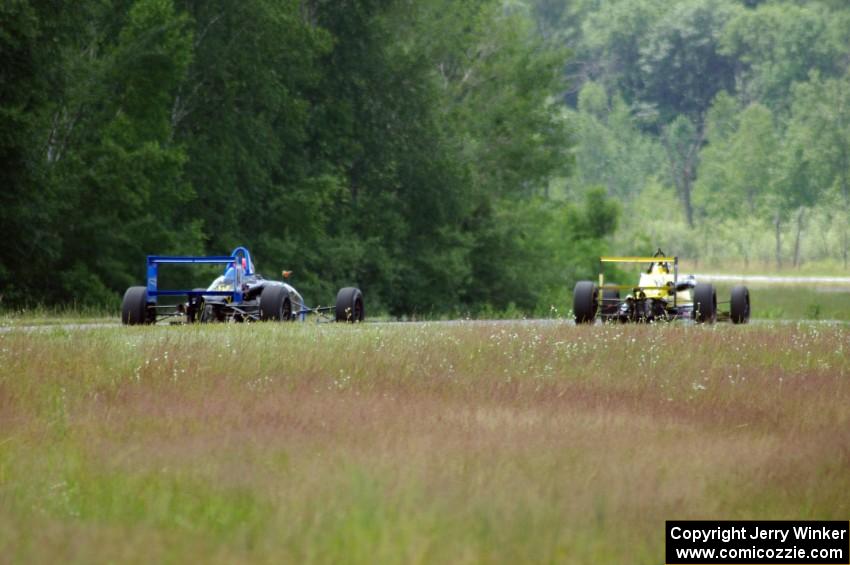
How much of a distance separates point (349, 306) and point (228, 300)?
2.15 metres

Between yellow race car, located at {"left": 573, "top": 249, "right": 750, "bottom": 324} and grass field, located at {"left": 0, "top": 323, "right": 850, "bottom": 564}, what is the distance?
10298mm

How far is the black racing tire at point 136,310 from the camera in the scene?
25625 mm

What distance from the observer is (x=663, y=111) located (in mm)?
142250

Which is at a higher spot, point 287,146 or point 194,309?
point 287,146

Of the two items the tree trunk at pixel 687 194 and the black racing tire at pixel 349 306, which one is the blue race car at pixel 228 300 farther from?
the tree trunk at pixel 687 194

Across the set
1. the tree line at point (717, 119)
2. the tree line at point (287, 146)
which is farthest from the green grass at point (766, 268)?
the tree line at point (287, 146)

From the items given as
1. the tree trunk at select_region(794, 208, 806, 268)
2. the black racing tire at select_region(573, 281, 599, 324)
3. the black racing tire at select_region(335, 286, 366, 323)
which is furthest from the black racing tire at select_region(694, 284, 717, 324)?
the tree trunk at select_region(794, 208, 806, 268)

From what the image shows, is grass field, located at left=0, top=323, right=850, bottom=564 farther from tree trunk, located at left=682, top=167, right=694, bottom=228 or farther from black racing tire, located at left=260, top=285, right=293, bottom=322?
tree trunk, located at left=682, top=167, right=694, bottom=228

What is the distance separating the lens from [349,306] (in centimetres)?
2848

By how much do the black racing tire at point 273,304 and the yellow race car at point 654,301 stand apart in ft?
17.2

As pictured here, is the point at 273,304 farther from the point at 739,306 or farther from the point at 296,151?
the point at 296,151

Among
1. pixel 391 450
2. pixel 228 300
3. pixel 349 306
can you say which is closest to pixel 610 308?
pixel 349 306

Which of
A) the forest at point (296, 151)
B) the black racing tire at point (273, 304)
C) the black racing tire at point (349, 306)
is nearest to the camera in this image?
the black racing tire at point (273, 304)

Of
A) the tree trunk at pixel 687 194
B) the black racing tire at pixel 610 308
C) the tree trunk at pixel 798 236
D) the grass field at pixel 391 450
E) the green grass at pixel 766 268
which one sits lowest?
the grass field at pixel 391 450
